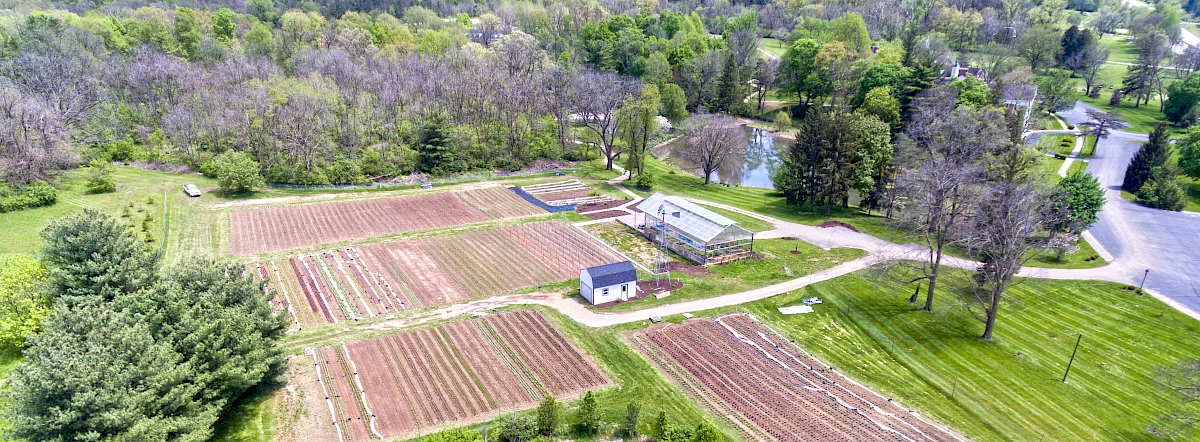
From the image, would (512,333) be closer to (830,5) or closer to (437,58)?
(437,58)

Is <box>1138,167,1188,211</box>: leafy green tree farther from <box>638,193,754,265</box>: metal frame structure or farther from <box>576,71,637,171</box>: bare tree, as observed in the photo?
<box>576,71,637,171</box>: bare tree

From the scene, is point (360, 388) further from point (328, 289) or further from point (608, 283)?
point (608, 283)

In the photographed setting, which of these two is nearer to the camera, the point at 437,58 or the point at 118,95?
the point at 118,95

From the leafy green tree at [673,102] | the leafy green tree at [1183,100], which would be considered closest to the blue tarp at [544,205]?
the leafy green tree at [673,102]

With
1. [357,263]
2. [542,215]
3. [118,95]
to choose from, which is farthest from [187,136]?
[542,215]

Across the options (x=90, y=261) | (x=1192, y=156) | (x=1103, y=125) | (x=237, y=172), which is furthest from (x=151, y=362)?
(x=1103, y=125)

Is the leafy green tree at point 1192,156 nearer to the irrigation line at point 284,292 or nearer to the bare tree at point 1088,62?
the bare tree at point 1088,62

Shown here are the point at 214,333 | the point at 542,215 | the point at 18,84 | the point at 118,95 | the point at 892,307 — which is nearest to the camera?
the point at 214,333
